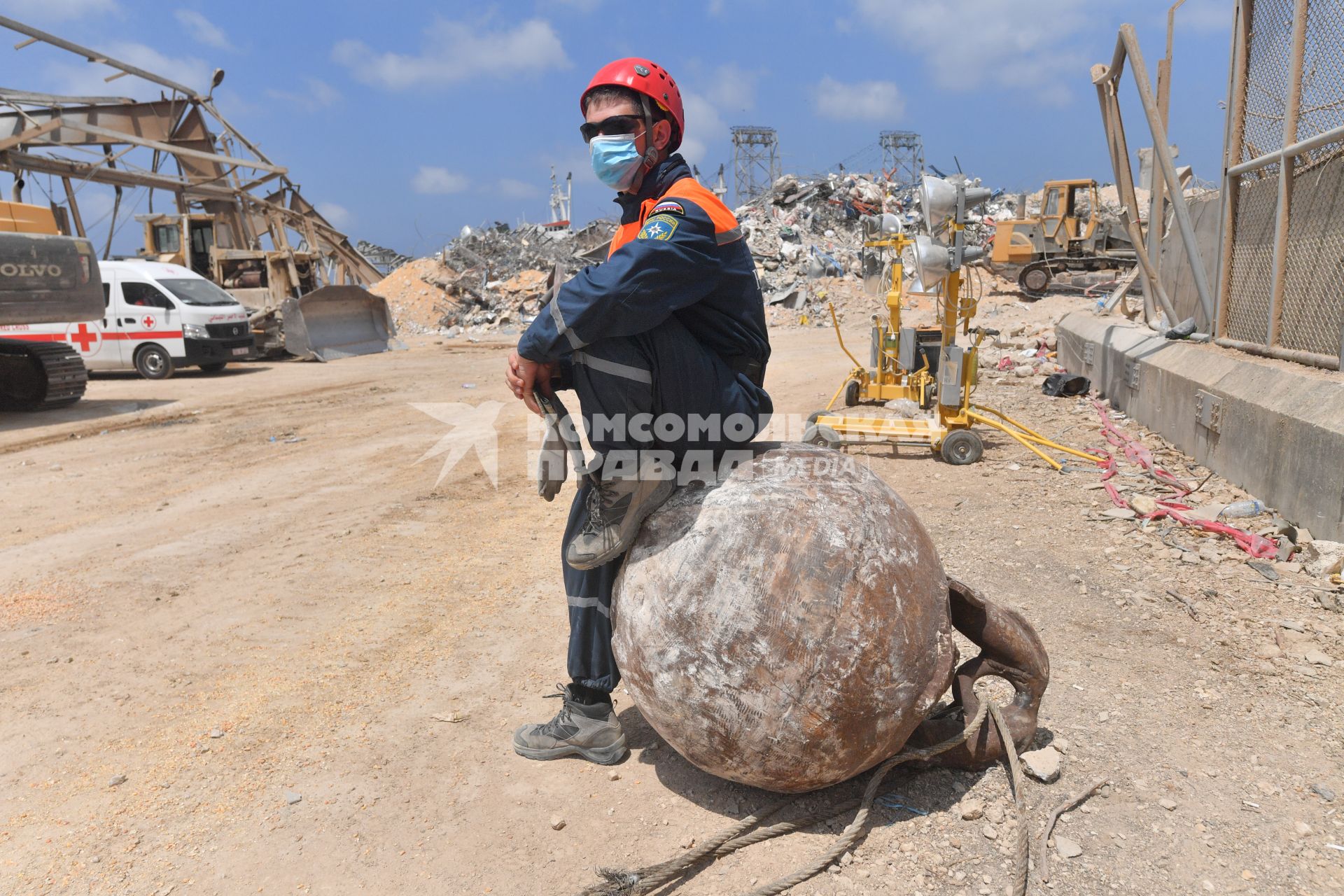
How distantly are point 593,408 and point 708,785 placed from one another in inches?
52.7

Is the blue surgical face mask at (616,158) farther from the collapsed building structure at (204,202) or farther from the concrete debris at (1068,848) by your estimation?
the collapsed building structure at (204,202)

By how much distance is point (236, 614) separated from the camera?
4277mm

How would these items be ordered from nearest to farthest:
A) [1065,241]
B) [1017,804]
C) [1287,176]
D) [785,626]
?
1. [785,626]
2. [1017,804]
3. [1287,176]
4. [1065,241]

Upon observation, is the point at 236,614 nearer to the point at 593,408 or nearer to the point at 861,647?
the point at 593,408

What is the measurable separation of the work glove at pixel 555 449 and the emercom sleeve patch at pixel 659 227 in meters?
0.58

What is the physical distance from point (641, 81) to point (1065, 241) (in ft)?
73.7

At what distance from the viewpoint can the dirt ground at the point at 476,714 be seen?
240 cm

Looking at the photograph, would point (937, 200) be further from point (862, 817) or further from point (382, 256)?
point (382, 256)

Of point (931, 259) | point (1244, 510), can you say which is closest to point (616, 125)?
point (1244, 510)

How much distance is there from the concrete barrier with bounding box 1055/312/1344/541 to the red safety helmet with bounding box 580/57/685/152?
388 cm

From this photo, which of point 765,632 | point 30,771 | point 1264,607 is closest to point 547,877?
point 765,632

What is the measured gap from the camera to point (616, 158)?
2631 millimetres

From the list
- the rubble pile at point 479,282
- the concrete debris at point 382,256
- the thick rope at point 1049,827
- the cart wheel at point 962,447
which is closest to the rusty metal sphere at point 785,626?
the thick rope at point 1049,827

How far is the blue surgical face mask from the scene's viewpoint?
262cm
